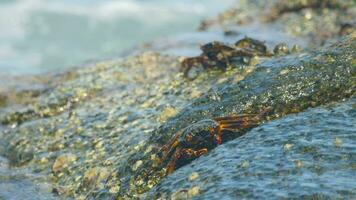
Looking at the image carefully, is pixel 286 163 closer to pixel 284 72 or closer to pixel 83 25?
pixel 284 72

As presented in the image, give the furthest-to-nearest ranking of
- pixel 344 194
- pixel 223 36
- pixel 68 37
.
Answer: pixel 68 37 < pixel 223 36 < pixel 344 194

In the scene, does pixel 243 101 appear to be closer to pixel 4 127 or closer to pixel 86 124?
pixel 86 124

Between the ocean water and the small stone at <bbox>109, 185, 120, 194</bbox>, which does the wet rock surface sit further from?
the ocean water

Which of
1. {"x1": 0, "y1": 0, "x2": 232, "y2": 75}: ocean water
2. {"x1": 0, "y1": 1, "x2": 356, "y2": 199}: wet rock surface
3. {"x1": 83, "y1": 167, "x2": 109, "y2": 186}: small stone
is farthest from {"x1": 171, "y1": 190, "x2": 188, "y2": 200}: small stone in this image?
{"x1": 0, "y1": 0, "x2": 232, "y2": 75}: ocean water

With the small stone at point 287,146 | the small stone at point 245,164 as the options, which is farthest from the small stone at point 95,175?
the small stone at point 287,146

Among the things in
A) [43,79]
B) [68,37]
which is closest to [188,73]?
[43,79]

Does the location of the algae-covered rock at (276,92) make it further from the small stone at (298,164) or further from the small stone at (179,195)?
the small stone at (298,164)
